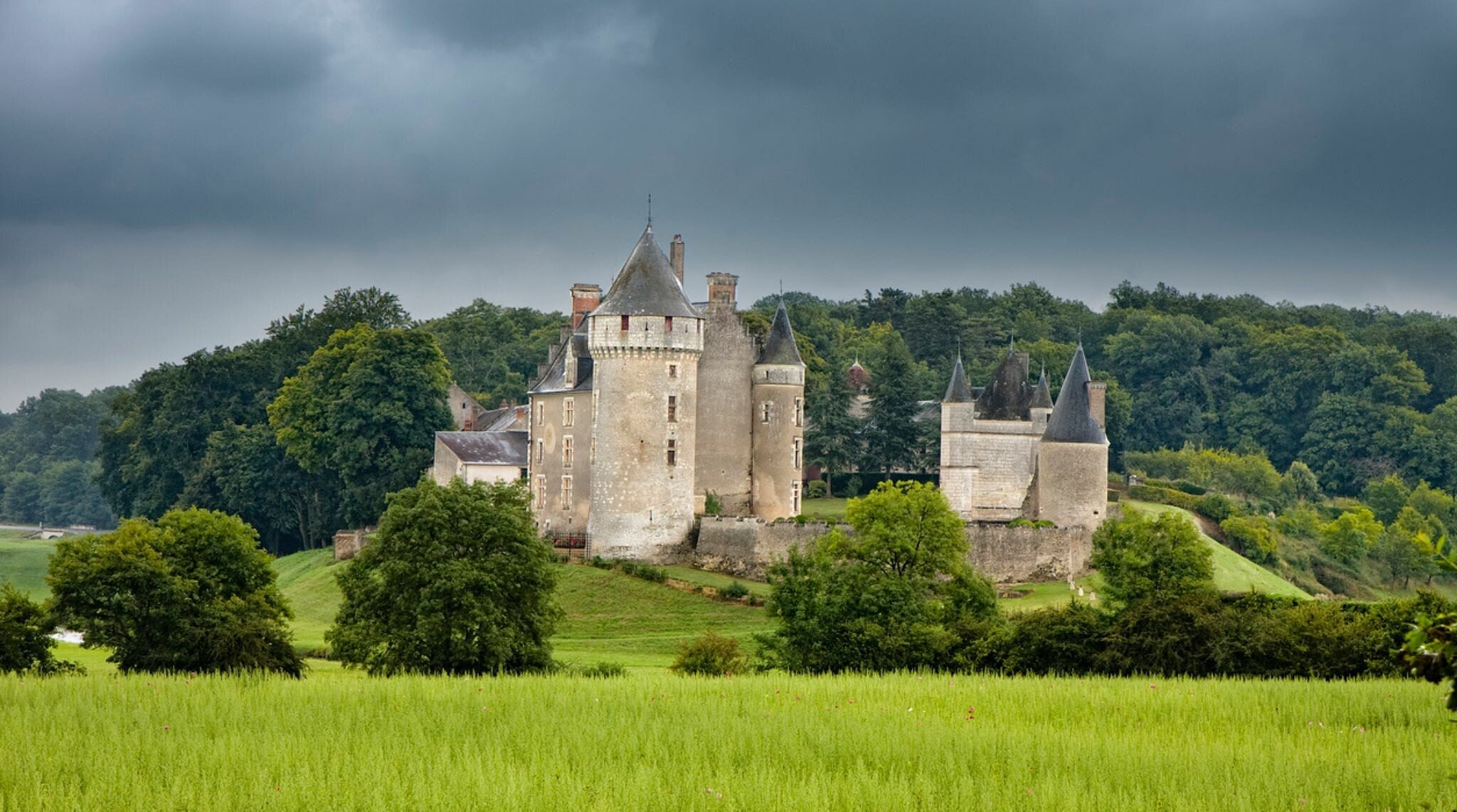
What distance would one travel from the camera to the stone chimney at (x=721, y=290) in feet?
186

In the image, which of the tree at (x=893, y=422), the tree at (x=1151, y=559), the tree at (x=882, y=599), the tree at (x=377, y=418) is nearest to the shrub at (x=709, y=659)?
the tree at (x=882, y=599)

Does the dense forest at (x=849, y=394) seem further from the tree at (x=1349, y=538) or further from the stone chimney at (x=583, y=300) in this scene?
the tree at (x=1349, y=538)

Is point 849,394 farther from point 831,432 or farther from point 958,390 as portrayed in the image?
point 958,390

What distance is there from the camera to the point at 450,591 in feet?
110

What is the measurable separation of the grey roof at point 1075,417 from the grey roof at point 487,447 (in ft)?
56.7

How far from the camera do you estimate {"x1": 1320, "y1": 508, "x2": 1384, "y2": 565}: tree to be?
230ft

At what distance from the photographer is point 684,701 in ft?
74.9

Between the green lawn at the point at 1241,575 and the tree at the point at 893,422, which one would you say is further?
the tree at the point at 893,422

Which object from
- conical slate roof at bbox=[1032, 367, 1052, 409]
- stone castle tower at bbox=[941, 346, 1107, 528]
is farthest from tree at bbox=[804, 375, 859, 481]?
conical slate roof at bbox=[1032, 367, 1052, 409]

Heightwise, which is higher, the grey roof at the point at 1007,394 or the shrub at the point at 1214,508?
the grey roof at the point at 1007,394

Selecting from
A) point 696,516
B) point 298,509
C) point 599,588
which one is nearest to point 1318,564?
point 696,516

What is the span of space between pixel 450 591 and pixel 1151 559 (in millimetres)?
15675

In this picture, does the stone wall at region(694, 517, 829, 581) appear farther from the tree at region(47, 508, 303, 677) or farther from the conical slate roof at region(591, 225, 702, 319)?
the tree at region(47, 508, 303, 677)

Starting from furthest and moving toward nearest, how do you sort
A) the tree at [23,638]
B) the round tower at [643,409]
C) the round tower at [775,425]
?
the round tower at [775,425] < the round tower at [643,409] < the tree at [23,638]
